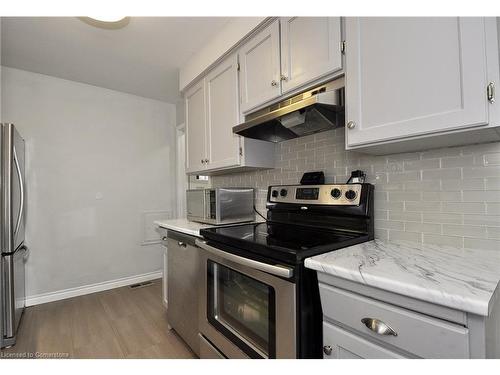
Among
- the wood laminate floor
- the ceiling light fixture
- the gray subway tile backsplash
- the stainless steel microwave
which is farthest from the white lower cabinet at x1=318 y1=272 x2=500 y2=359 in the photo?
the ceiling light fixture

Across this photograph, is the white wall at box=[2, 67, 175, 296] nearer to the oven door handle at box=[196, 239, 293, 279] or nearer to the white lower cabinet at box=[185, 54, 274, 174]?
the white lower cabinet at box=[185, 54, 274, 174]

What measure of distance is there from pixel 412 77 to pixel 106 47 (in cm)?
236

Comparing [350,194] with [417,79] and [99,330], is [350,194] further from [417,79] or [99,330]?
[99,330]

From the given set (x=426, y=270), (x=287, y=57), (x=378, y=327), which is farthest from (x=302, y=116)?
(x=378, y=327)

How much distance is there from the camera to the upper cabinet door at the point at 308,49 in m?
1.20

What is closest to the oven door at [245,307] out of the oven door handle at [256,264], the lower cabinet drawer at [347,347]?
the oven door handle at [256,264]

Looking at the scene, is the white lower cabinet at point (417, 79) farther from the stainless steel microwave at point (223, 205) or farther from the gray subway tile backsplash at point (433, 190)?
the stainless steel microwave at point (223, 205)

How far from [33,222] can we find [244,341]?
260 centimetres

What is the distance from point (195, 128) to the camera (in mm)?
2322

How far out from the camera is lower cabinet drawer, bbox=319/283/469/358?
25.7 inches

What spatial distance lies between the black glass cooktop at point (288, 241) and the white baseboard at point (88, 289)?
2.20 meters

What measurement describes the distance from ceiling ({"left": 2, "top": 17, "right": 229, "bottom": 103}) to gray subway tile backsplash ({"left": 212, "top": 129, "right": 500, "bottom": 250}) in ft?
4.61
